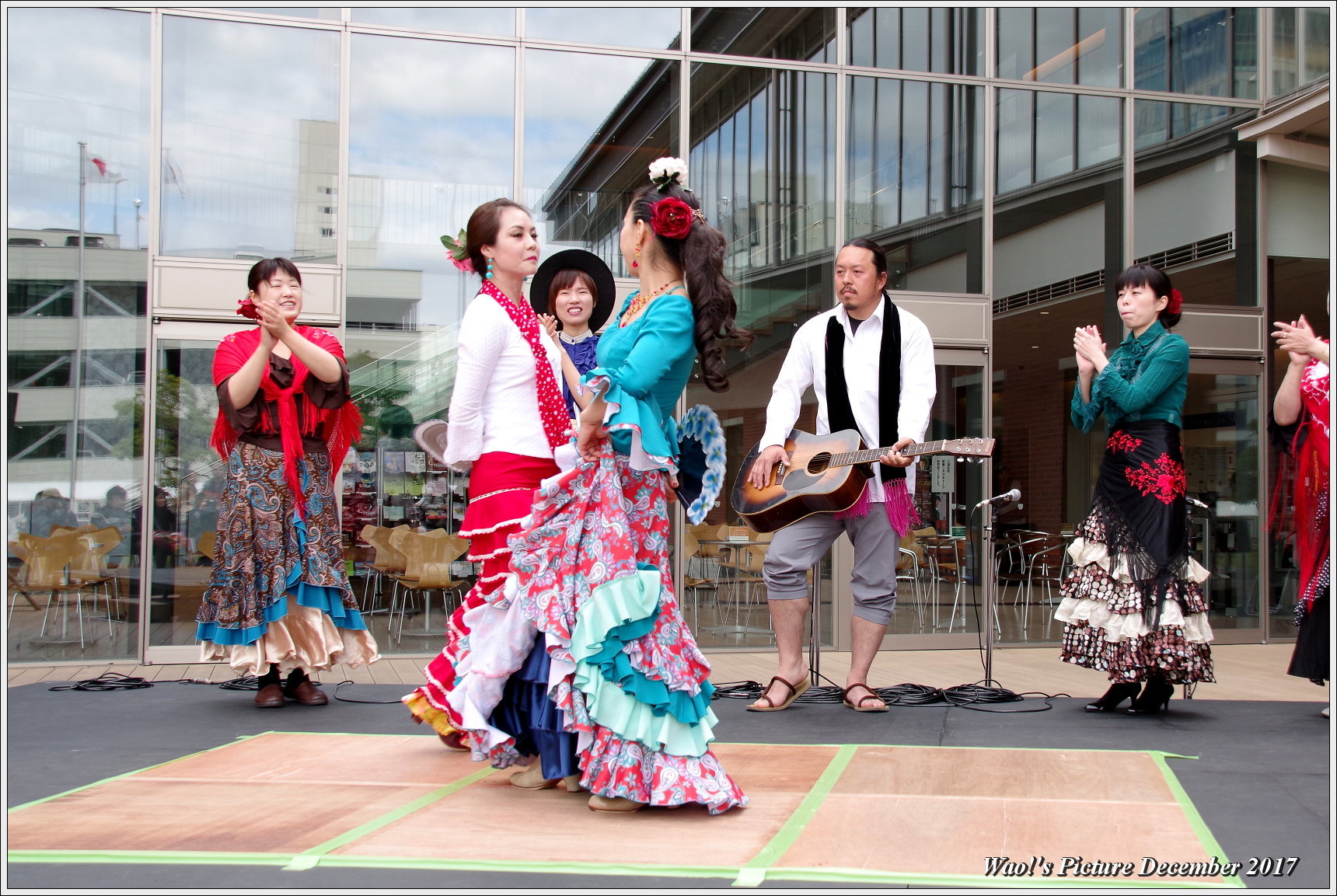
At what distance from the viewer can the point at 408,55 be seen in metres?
7.23

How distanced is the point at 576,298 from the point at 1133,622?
2.56 meters

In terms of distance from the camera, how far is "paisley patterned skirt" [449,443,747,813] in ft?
9.18

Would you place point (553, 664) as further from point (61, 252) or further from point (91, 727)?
point (61, 252)

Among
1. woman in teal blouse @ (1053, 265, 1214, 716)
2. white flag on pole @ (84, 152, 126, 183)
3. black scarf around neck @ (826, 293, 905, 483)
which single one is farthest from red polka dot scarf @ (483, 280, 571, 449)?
white flag on pole @ (84, 152, 126, 183)

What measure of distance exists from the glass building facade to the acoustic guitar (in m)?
2.09

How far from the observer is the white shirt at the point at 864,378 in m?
4.72

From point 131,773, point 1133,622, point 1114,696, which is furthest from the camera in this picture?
point 1114,696

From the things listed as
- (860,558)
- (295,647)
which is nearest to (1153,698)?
(860,558)

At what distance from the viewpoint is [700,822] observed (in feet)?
8.89

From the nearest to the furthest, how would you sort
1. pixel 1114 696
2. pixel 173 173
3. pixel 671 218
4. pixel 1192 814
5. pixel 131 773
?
pixel 1192 814, pixel 671 218, pixel 131 773, pixel 1114 696, pixel 173 173

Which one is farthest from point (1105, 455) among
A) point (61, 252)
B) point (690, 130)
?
point (61, 252)

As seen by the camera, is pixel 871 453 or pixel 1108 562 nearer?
pixel 871 453

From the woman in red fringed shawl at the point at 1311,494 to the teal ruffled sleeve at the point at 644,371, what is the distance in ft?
8.86

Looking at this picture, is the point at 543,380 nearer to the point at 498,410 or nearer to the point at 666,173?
the point at 498,410
